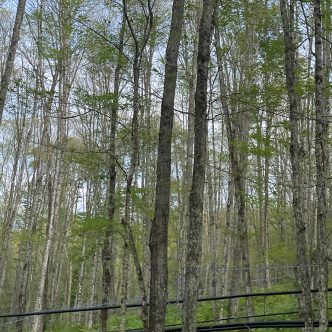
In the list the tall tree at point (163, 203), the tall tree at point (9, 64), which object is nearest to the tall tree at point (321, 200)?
the tall tree at point (163, 203)

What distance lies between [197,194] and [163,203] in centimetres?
47

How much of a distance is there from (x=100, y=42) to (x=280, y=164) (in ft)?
36.4

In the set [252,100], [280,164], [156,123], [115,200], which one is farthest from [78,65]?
[280,164]

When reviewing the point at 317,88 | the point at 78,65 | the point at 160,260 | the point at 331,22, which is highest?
the point at 78,65

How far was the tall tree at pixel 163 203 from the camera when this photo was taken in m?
5.51

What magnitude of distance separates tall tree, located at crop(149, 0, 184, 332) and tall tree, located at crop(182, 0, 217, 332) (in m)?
0.31

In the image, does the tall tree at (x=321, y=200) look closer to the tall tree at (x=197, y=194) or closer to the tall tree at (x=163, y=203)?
the tall tree at (x=197, y=194)

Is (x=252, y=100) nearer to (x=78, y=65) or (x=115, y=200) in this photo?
(x=115, y=200)

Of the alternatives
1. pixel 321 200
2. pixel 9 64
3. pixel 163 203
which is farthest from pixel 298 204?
pixel 9 64

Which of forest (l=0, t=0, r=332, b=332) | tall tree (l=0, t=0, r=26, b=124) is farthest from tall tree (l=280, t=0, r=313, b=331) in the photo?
tall tree (l=0, t=0, r=26, b=124)

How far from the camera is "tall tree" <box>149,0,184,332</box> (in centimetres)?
551

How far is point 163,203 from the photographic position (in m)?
5.98

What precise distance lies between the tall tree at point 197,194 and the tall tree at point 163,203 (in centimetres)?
31

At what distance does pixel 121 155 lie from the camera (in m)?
11.3
